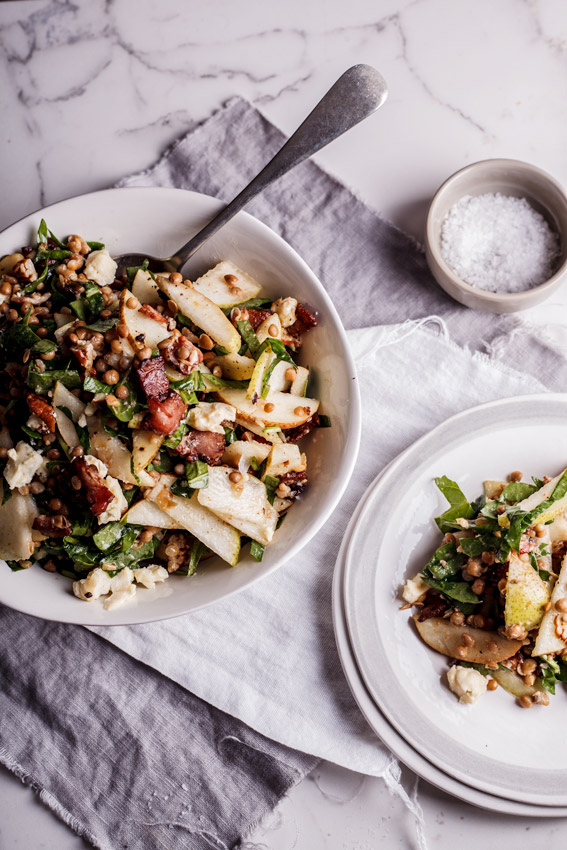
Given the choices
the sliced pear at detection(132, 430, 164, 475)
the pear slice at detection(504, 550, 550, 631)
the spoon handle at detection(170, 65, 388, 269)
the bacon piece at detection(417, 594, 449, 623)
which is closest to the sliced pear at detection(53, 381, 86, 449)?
the sliced pear at detection(132, 430, 164, 475)

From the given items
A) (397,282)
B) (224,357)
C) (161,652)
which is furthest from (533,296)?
(161,652)

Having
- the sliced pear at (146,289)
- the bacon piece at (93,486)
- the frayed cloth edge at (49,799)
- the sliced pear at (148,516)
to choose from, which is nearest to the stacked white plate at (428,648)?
the sliced pear at (148,516)

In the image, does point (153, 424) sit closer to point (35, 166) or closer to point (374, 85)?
point (374, 85)

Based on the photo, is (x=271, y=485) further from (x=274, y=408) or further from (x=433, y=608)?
(x=433, y=608)

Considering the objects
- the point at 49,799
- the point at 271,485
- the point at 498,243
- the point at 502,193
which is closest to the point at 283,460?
the point at 271,485

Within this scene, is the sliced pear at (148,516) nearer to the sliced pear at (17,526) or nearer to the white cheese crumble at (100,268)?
the sliced pear at (17,526)

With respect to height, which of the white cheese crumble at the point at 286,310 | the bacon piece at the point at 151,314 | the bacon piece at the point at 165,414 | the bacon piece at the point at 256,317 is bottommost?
the bacon piece at the point at 165,414

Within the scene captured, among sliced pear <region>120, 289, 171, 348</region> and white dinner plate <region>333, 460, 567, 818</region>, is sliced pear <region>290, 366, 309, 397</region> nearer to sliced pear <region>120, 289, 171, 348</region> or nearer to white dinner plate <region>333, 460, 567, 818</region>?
sliced pear <region>120, 289, 171, 348</region>
